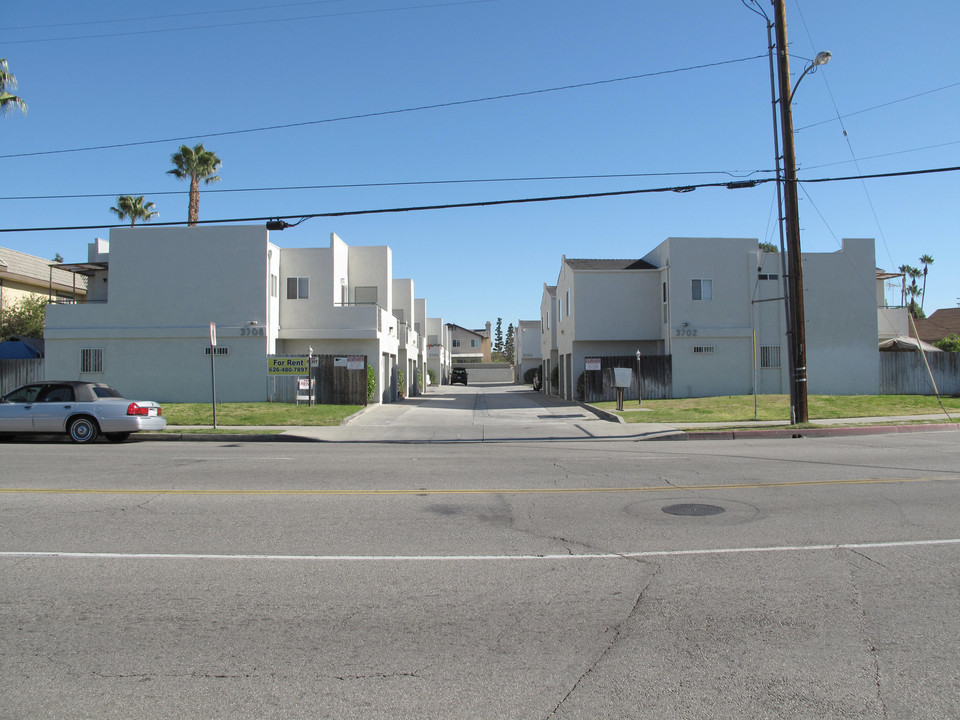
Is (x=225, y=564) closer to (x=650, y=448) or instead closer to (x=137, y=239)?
(x=650, y=448)

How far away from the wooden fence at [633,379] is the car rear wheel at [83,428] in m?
19.6

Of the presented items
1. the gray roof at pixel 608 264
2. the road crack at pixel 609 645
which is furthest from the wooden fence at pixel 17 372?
the road crack at pixel 609 645

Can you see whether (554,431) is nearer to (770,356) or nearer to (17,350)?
(770,356)

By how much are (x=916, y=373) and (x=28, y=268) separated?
48.5 metres

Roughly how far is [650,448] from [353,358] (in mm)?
14776

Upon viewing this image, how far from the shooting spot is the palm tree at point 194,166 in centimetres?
3769

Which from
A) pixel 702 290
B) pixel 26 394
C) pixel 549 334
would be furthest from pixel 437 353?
pixel 26 394

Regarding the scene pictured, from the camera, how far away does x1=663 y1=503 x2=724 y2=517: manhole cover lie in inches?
305

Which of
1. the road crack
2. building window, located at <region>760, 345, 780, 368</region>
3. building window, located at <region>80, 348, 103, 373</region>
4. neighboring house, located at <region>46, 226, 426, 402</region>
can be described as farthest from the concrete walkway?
the road crack

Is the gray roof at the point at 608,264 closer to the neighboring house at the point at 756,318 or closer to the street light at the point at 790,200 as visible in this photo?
the neighboring house at the point at 756,318

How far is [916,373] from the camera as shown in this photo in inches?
1211

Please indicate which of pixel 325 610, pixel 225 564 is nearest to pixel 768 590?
pixel 325 610

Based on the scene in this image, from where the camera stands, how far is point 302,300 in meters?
29.7

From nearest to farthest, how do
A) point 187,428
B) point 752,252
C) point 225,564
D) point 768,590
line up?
point 768,590 < point 225,564 < point 187,428 < point 752,252
